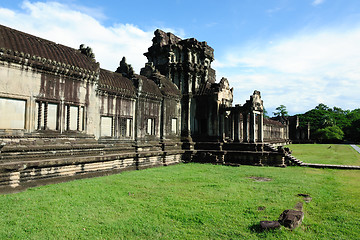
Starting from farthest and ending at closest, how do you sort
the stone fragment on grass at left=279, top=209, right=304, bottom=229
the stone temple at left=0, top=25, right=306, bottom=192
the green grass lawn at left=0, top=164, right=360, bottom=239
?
the stone temple at left=0, top=25, right=306, bottom=192 → the stone fragment on grass at left=279, top=209, right=304, bottom=229 → the green grass lawn at left=0, top=164, right=360, bottom=239

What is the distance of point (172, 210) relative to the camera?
7035 mm

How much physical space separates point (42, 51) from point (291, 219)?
11365 mm

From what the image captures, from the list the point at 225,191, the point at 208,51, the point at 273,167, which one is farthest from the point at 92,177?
the point at 208,51

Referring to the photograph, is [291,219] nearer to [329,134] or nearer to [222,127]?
[222,127]

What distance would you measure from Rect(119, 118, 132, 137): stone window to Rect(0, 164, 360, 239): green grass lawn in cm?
431

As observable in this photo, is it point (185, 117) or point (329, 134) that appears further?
point (329, 134)

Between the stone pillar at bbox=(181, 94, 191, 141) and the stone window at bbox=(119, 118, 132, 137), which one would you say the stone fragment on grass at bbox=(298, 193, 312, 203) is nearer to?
the stone window at bbox=(119, 118, 132, 137)

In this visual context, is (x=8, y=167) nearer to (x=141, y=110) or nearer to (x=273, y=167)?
(x=141, y=110)

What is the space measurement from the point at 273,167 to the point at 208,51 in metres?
12.2

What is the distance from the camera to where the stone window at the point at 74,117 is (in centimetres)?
1156

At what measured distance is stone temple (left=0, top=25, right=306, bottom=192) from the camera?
9.74 m

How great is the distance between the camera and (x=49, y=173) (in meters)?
10.3

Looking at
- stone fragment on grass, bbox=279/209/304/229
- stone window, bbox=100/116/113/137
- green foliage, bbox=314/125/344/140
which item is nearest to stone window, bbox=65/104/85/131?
stone window, bbox=100/116/113/137

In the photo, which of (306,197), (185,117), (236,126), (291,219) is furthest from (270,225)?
(236,126)
